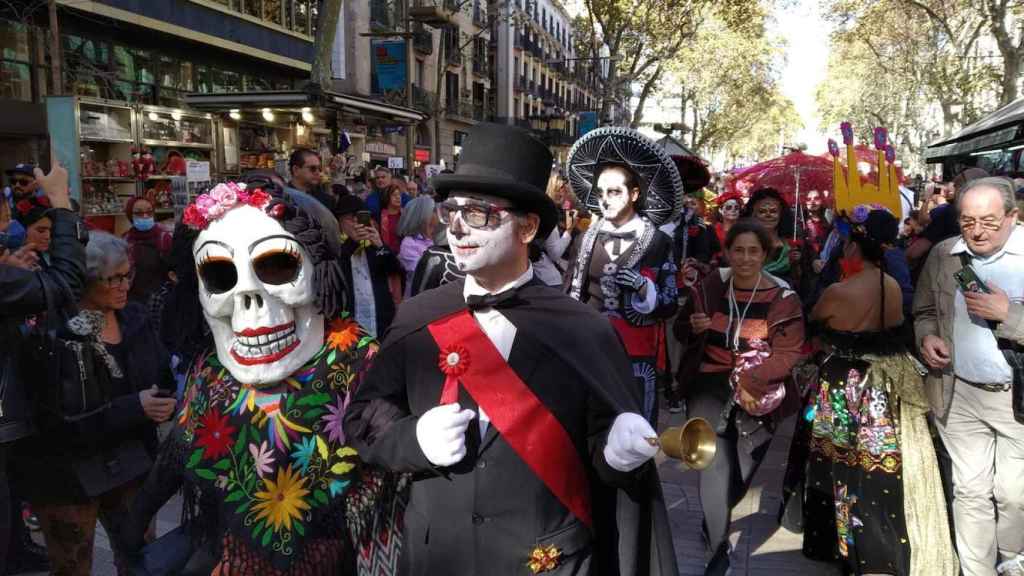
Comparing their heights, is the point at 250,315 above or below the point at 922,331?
above

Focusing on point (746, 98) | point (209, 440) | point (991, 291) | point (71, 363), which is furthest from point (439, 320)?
point (746, 98)

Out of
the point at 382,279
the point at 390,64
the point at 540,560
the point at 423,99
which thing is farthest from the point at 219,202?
the point at 423,99

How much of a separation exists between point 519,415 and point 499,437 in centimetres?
8

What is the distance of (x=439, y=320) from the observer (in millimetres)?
2230

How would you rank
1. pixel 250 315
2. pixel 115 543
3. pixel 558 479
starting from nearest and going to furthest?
pixel 558 479
pixel 250 315
pixel 115 543

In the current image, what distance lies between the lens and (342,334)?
2.73m

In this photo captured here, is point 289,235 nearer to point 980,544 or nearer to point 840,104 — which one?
point 980,544

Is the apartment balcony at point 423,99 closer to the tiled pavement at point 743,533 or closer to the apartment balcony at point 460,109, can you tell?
the apartment balcony at point 460,109

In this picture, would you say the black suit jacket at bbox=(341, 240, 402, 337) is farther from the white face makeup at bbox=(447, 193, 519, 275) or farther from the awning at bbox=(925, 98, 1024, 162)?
the awning at bbox=(925, 98, 1024, 162)

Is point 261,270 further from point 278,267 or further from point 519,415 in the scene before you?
point 519,415

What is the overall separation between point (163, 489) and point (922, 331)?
→ 361 cm

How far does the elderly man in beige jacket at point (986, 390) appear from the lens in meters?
3.56

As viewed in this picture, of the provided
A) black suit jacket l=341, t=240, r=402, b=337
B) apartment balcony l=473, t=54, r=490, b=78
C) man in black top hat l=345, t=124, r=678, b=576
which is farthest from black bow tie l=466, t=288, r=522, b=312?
apartment balcony l=473, t=54, r=490, b=78

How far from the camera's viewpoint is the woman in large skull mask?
2.50 meters
